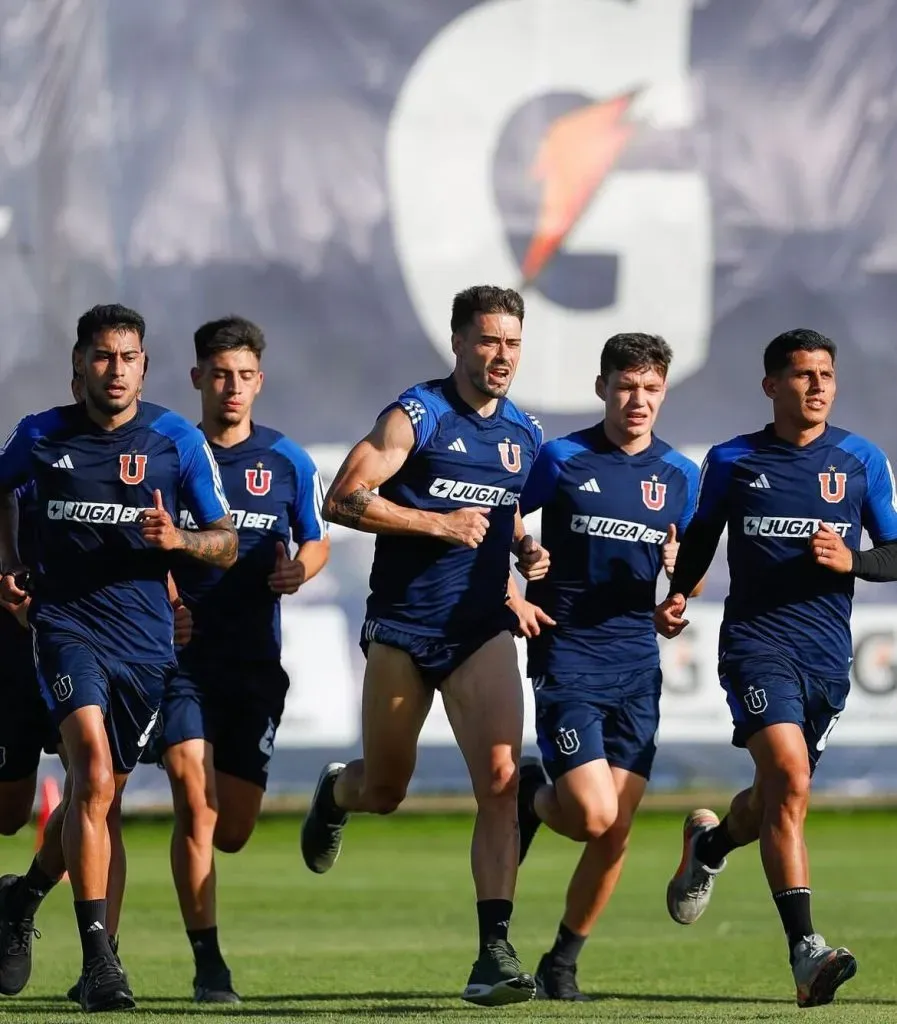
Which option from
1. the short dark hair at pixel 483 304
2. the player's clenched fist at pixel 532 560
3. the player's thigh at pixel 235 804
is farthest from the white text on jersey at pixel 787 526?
the player's thigh at pixel 235 804

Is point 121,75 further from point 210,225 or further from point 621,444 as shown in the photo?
point 621,444

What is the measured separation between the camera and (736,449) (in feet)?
26.8

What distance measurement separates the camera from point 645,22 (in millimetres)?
17141

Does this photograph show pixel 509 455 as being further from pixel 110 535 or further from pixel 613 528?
pixel 110 535

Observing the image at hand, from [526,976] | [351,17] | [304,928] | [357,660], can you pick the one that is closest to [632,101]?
[351,17]

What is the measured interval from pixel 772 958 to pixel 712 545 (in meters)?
2.36

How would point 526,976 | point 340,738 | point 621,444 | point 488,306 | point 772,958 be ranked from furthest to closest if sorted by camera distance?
point 340,738
point 772,958
point 621,444
point 488,306
point 526,976

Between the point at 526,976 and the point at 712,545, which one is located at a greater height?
the point at 712,545

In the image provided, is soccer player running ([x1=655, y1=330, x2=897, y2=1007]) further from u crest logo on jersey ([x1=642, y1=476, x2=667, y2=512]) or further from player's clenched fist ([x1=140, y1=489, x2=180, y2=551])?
player's clenched fist ([x1=140, y1=489, x2=180, y2=551])

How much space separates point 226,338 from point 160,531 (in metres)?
1.91

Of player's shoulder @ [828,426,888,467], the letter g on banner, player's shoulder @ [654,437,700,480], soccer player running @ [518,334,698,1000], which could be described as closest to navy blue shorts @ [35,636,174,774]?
soccer player running @ [518,334,698,1000]

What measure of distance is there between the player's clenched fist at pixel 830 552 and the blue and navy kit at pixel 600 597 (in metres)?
→ 1.05

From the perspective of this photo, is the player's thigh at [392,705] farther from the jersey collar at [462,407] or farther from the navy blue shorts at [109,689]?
the jersey collar at [462,407]

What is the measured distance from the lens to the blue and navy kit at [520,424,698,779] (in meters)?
8.57
